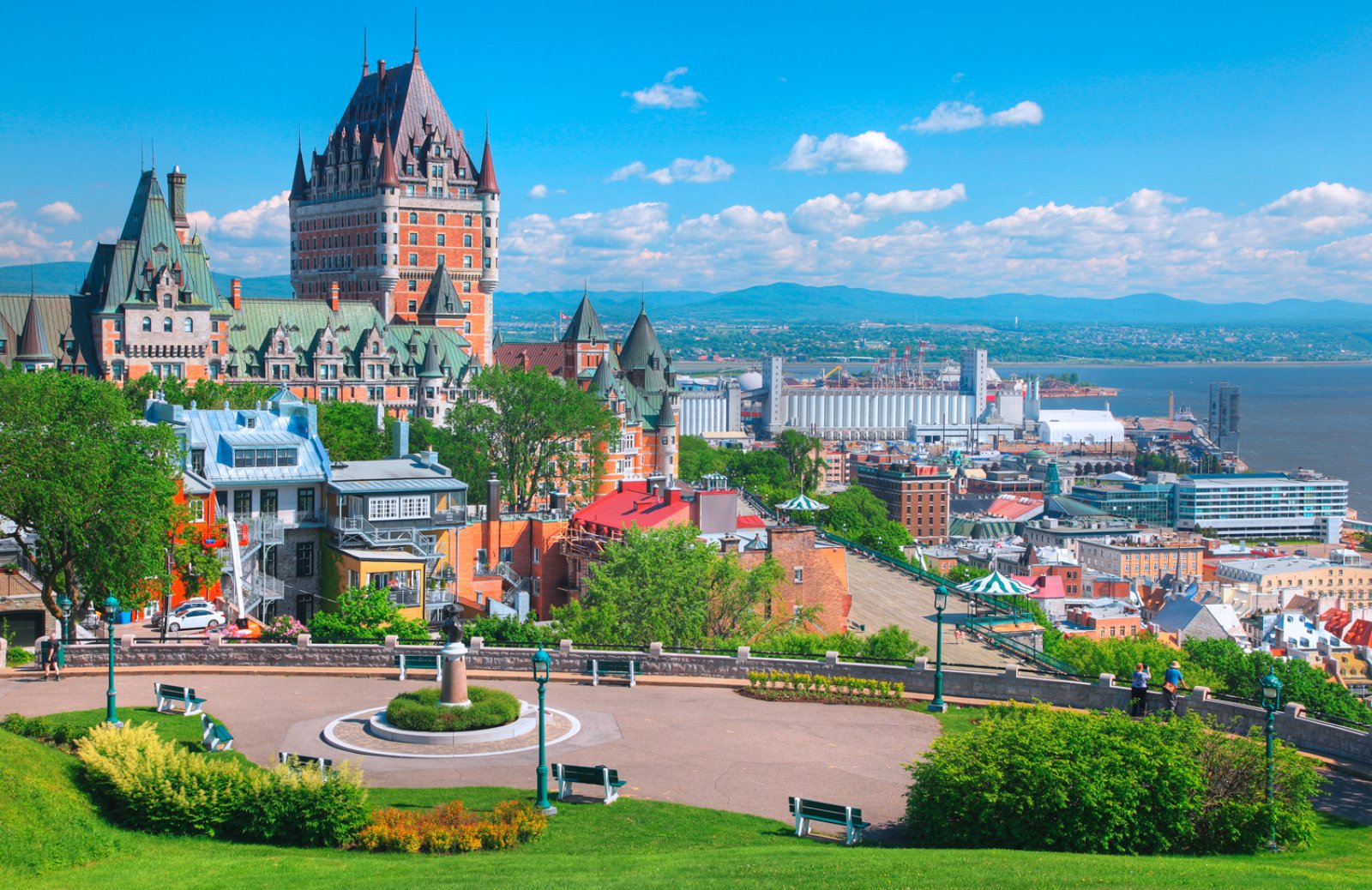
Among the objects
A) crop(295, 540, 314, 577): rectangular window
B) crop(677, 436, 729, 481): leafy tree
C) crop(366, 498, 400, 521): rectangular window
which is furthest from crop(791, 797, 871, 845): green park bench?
crop(677, 436, 729, 481): leafy tree

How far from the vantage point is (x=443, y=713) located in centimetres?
2556

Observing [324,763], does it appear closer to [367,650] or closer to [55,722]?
[55,722]

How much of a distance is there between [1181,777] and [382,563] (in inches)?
1190

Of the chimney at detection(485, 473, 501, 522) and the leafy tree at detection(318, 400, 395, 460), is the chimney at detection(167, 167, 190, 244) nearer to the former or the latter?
the leafy tree at detection(318, 400, 395, 460)

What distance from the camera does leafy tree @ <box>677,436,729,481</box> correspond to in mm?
138250

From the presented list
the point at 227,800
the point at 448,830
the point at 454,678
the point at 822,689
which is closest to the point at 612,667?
the point at 822,689

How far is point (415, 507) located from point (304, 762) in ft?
87.7

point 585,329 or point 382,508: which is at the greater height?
point 585,329

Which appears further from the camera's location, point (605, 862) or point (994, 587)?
point (994, 587)

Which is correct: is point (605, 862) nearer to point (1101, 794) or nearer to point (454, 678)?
point (1101, 794)

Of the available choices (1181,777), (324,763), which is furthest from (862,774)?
(324,763)

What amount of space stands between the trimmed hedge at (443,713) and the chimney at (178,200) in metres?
77.0

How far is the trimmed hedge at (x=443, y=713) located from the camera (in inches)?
1001

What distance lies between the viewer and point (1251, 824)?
790 inches
